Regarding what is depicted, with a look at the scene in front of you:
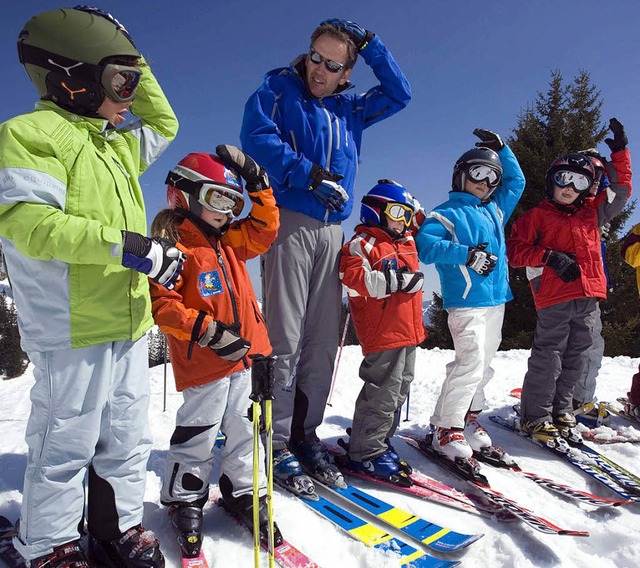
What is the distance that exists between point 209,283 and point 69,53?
4.12 ft

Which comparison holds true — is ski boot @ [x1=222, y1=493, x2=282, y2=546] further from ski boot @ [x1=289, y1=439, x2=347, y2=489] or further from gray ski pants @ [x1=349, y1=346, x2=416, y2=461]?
gray ski pants @ [x1=349, y1=346, x2=416, y2=461]

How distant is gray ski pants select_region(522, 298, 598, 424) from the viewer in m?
4.39

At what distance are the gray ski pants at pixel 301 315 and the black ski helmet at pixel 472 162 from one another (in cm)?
132

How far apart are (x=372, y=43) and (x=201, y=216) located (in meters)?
2.04

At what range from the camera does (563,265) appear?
422 centimetres

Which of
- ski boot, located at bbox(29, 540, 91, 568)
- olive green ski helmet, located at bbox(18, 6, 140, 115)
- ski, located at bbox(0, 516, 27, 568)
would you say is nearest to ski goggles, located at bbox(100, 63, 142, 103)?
olive green ski helmet, located at bbox(18, 6, 140, 115)

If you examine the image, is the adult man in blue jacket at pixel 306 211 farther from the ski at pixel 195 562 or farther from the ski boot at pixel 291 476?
the ski at pixel 195 562

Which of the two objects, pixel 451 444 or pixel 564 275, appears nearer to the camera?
pixel 451 444

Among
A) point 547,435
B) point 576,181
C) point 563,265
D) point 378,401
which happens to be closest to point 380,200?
point 378,401

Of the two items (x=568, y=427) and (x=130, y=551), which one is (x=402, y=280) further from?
(x=568, y=427)

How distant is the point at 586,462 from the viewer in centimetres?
396

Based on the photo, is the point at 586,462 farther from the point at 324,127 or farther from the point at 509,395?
→ the point at 324,127

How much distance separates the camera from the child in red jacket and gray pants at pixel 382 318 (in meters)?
3.37

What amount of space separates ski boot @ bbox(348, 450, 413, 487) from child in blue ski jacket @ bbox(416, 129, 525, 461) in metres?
0.55
